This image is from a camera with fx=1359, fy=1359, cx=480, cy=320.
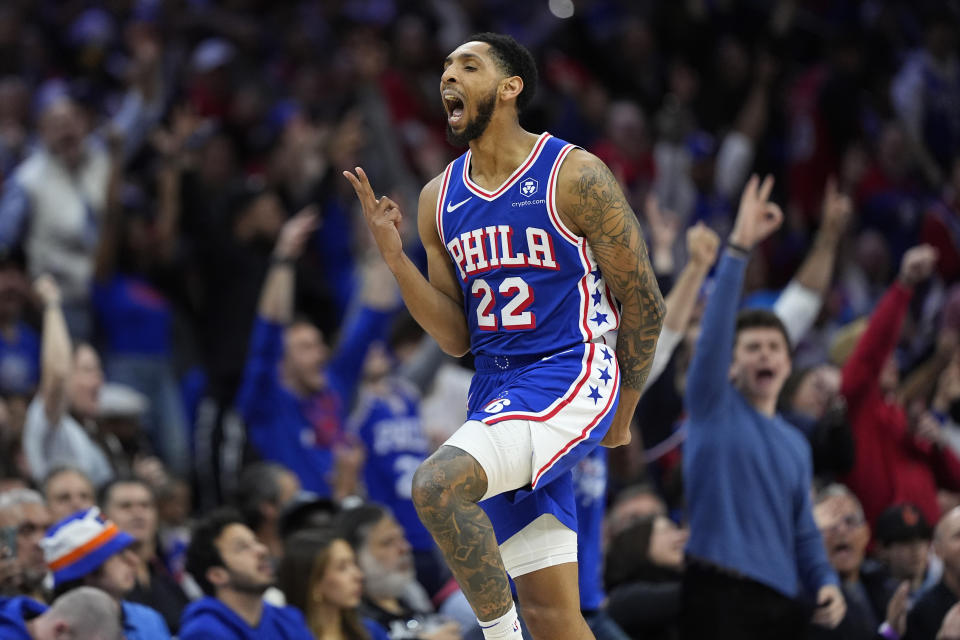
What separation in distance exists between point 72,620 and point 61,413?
8.23ft

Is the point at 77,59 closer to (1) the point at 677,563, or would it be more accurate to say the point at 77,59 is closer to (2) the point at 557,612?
(1) the point at 677,563

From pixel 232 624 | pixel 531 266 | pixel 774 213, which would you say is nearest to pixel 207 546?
pixel 232 624

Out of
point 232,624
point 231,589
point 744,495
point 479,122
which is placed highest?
point 479,122

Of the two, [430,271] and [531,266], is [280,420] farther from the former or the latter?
[531,266]

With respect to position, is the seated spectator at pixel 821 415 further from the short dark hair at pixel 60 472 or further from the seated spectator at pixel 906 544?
the short dark hair at pixel 60 472

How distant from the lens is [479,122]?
4.61 m

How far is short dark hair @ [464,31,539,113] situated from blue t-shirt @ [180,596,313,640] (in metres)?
2.67

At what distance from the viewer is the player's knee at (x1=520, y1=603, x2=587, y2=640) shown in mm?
4473

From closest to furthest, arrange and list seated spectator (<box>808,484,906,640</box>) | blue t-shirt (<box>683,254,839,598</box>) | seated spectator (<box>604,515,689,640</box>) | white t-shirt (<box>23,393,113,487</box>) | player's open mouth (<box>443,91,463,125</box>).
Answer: player's open mouth (<box>443,91,463,125</box>), blue t-shirt (<box>683,254,839,598</box>), seated spectator (<box>808,484,906,640</box>), seated spectator (<box>604,515,689,640</box>), white t-shirt (<box>23,393,113,487</box>)

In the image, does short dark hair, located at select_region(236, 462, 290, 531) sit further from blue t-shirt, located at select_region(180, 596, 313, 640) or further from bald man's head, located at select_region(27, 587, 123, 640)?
bald man's head, located at select_region(27, 587, 123, 640)

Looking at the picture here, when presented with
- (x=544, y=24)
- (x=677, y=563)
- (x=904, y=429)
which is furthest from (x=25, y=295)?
(x=544, y=24)

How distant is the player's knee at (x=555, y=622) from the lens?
14.7ft

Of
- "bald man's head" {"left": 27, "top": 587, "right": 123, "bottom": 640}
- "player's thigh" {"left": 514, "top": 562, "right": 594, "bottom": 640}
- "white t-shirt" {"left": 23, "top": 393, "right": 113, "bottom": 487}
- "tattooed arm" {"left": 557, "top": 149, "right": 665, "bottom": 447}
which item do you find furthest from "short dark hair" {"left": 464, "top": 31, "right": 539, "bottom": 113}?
"white t-shirt" {"left": 23, "top": 393, "right": 113, "bottom": 487}

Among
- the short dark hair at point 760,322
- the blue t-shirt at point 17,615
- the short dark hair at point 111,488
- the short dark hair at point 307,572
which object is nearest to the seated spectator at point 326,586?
the short dark hair at point 307,572
